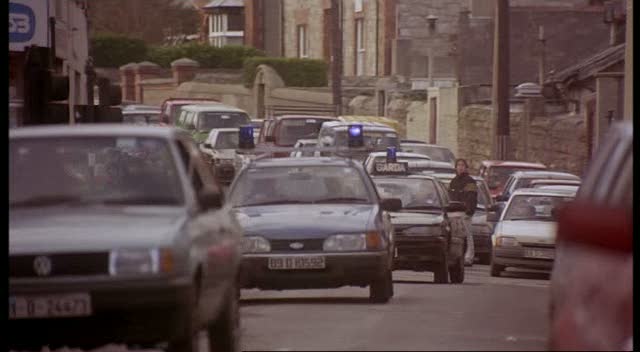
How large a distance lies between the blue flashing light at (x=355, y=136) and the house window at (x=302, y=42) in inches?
2406

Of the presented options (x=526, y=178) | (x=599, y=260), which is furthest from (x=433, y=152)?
(x=599, y=260)

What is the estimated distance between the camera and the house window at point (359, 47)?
3610 inches

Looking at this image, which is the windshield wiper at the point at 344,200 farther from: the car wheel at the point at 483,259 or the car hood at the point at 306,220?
the car wheel at the point at 483,259

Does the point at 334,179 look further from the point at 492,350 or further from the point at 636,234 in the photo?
the point at 636,234

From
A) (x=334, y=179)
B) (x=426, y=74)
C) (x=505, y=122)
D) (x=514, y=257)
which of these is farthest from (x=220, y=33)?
(x=334, y=179)

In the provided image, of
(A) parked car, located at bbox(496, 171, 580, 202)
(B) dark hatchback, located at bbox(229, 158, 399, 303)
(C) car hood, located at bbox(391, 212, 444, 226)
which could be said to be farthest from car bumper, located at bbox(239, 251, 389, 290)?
(A) parked car, located at bbox(496, 171, 580, 202)

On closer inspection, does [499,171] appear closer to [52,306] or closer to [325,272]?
[325,272]

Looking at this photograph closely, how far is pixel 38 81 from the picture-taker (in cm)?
1877

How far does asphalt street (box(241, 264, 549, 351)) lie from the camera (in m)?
15.4

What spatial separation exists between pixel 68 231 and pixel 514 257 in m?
18.6

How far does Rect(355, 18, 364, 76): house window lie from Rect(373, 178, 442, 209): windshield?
6269 cm

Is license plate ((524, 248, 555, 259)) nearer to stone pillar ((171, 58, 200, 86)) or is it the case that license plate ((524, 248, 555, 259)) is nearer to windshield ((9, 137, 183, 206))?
windshield ((9, 137, 183, 206))

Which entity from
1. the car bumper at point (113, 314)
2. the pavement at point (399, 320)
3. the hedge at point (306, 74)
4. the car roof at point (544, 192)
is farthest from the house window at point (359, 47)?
the car bumper at point (113, 314)
